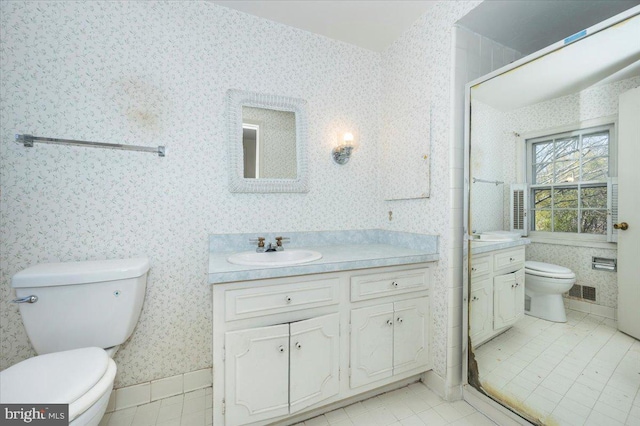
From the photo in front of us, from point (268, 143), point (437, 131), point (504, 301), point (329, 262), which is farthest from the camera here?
point (268, 143)

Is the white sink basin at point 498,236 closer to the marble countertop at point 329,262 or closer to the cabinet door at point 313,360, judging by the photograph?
the marble countertop at point 329,262

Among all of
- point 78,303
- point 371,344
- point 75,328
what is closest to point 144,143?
point 78,303

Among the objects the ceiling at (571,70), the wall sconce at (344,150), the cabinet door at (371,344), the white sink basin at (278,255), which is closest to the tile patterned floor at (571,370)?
the cabinet door at (371,344)

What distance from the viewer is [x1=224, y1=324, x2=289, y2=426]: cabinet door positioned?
123 cm

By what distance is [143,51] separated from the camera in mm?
1591

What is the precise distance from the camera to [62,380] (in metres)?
0.98

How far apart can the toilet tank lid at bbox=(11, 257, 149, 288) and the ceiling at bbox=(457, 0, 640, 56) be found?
231 cm

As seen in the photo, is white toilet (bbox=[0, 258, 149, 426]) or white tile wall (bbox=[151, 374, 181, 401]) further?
white tile wall (bbox=[151, 374, 181, 401])

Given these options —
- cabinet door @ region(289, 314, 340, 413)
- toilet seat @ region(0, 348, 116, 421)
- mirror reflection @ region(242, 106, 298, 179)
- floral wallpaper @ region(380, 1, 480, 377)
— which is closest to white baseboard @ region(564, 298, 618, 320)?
floral wallpaper @ region(380, 1, 480, 377)

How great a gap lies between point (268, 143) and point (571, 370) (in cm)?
201

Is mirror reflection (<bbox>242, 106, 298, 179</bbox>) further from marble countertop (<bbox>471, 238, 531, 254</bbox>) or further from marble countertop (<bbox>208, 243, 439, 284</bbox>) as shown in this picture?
marble countertop (<bbox>471, 238, 531, 254</bbox>)

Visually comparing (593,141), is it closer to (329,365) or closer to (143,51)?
(329,365)

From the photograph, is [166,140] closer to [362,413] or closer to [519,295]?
[362,413]

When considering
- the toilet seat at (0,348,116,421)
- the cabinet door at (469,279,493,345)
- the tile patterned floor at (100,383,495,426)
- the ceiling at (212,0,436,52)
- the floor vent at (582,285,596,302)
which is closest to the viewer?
the toilet seat at (0,348,116,421)
